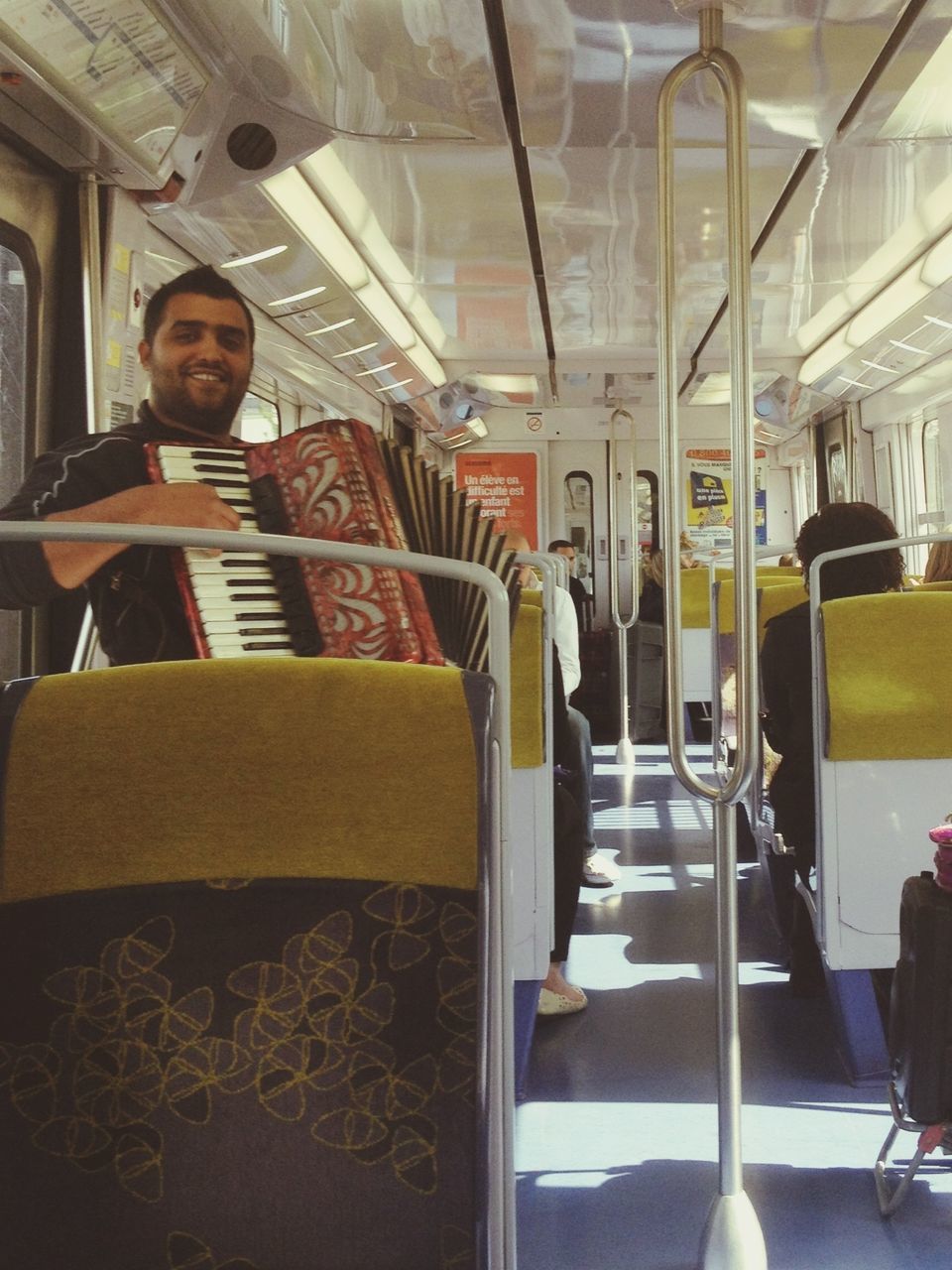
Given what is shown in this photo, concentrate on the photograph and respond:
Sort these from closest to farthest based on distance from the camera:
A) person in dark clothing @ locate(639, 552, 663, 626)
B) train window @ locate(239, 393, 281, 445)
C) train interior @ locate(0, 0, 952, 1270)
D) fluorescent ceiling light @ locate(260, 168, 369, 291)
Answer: train interior @ locate(0, 0, 952, 1270)
fluorescent ceiling light @ locate(260, 168, 369, 291)
train window @ locate(239, 393, 281, 445)
person in dark clothing @ locate(639, 552, 663, 626)

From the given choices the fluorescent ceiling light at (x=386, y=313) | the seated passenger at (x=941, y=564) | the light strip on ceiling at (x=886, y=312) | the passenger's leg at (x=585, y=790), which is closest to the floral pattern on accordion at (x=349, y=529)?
the passenger's leg at (x=585, y=790)

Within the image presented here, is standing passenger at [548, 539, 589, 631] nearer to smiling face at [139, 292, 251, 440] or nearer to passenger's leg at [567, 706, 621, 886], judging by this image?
passenger's leg at [567, 706, 621, 886]

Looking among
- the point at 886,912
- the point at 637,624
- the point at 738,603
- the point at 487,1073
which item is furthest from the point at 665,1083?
the point at 637,624

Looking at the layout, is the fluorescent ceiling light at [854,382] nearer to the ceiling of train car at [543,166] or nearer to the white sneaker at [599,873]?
the ceiling of train car at [543,166]

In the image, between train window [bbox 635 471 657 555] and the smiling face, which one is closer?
the smiling face

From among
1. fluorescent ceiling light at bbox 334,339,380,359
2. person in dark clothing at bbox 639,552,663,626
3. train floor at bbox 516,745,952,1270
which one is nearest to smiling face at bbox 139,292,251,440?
train floor at bbox 516,745,952,1270

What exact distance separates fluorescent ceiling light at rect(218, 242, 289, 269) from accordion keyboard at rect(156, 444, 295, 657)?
10.8 feet

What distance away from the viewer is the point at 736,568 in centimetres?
188

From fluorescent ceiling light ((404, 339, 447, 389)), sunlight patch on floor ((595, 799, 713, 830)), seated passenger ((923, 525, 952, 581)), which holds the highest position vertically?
fluorescent ceiling light ((404, 339, 447, 389))

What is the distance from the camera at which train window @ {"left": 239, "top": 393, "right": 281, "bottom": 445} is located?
5.46m

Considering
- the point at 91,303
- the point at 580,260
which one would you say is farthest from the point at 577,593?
the point at 91,303

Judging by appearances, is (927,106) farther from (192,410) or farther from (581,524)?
(581,524)

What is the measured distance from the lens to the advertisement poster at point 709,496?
37.6ft

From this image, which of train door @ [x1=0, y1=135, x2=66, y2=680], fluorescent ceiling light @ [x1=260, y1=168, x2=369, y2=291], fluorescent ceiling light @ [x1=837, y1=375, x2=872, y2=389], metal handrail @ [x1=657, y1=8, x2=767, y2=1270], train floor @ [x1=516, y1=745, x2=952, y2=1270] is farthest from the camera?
fluorescent ceiling light @ [x1=837, y1=375, x2=872, y2=389]
